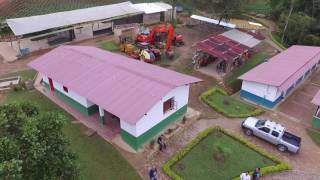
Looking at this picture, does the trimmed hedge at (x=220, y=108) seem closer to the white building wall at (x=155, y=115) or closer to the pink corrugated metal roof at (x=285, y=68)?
the pink corrugated metal roof at (x=285, y=68)

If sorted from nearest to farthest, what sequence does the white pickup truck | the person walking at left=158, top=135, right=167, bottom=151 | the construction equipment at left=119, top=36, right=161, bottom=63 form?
the person walking at left=158, top=135, right=167, bottom=151 → the white pickup truck → the construction equipment at left=119, top=36, right=161, bottom=63

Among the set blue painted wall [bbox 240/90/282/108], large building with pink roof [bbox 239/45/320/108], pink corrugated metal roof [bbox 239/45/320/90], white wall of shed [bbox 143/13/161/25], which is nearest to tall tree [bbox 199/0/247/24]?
pink corrugated metal roof [bbox 239/45/320/90]

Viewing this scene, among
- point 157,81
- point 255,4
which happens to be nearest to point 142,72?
point 157,81

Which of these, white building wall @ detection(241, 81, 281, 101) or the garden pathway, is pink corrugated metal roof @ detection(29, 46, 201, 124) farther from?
white building wall @ detection(241, 81, 281, 101)

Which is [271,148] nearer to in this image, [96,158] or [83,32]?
[96,158]

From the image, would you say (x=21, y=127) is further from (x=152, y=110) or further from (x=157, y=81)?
(x=157, y=81)

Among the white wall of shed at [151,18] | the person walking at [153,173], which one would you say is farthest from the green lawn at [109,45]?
the person walking at [153,173]

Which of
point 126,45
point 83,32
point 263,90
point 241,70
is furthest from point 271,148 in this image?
point 83,32
